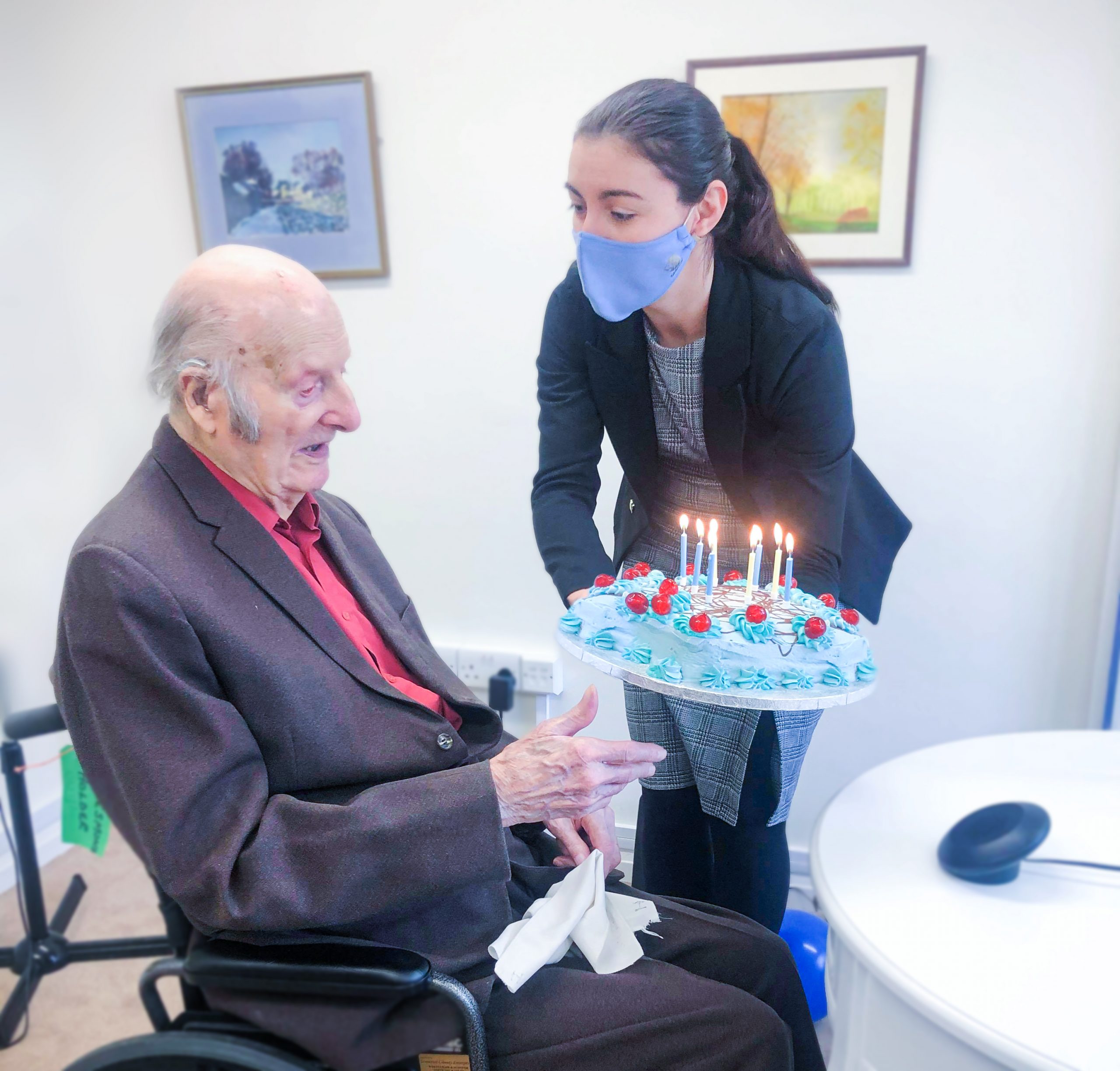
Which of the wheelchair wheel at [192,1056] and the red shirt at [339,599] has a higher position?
the red shirt at [339,599]

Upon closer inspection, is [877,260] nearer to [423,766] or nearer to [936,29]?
[936,29]

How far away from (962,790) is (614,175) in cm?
89

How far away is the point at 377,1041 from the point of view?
2.93 feet

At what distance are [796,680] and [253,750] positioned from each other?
2.03 feet

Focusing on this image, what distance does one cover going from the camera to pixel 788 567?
3.65ft

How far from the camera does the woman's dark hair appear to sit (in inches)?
40.8

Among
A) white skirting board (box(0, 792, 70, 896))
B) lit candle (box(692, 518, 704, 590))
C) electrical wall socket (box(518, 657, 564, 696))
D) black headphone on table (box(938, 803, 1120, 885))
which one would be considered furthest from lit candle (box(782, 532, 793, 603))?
white skirting board (box(0, 792, 70, 896))

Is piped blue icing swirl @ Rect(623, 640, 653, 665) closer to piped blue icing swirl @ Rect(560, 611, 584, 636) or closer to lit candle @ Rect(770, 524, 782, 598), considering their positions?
piped blue icing swirl @ Rect(560, 611, 584, 636)

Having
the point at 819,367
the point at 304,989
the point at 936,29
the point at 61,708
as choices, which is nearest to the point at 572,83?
the point at 936,29

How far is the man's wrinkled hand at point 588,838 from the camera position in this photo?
1.24 metres

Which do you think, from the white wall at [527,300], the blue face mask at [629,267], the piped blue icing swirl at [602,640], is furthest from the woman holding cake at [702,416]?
the piped blue icing swirl at [602,640]

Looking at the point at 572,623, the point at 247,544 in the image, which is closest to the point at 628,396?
the point at 572,623

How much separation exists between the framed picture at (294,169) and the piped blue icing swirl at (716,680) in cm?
132

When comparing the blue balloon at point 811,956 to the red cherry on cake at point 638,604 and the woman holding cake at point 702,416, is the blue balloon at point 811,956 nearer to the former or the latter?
the woman holding cake at point 702,416
